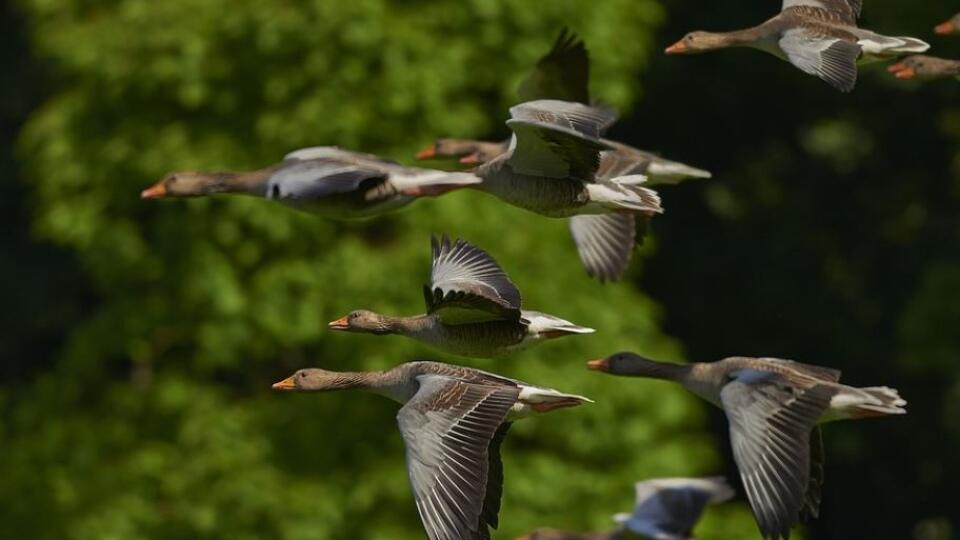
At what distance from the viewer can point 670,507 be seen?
508 inches

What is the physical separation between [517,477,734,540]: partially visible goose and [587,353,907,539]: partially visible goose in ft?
10.5

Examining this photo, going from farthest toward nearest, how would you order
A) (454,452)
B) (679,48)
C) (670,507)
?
(670,507)
(679,48)
(454,452)

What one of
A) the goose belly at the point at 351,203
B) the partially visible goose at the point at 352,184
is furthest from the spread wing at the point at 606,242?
the goose belly at the point at 351,203

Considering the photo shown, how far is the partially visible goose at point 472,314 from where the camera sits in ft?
30.1

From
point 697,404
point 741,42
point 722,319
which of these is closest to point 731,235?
point 722,319

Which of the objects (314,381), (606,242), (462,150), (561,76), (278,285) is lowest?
(278,285)

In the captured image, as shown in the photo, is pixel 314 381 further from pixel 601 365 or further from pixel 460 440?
pixel 460 440

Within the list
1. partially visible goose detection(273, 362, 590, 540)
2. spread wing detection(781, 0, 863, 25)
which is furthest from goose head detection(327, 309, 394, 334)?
spread wing detection(781, 0, 863, 25)

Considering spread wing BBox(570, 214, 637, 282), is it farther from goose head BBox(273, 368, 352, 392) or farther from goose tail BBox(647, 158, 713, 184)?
goose head BBox(273, 368, 352, 392)

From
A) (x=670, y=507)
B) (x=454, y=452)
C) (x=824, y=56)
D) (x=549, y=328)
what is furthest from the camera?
(x=670, y=507)

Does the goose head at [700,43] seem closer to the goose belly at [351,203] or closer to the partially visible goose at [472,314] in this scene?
the goose belly at [351,203]

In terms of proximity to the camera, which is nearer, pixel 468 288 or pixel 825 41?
pixel 468 288

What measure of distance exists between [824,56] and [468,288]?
6.02 ft

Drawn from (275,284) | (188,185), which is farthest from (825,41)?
(275,284)
